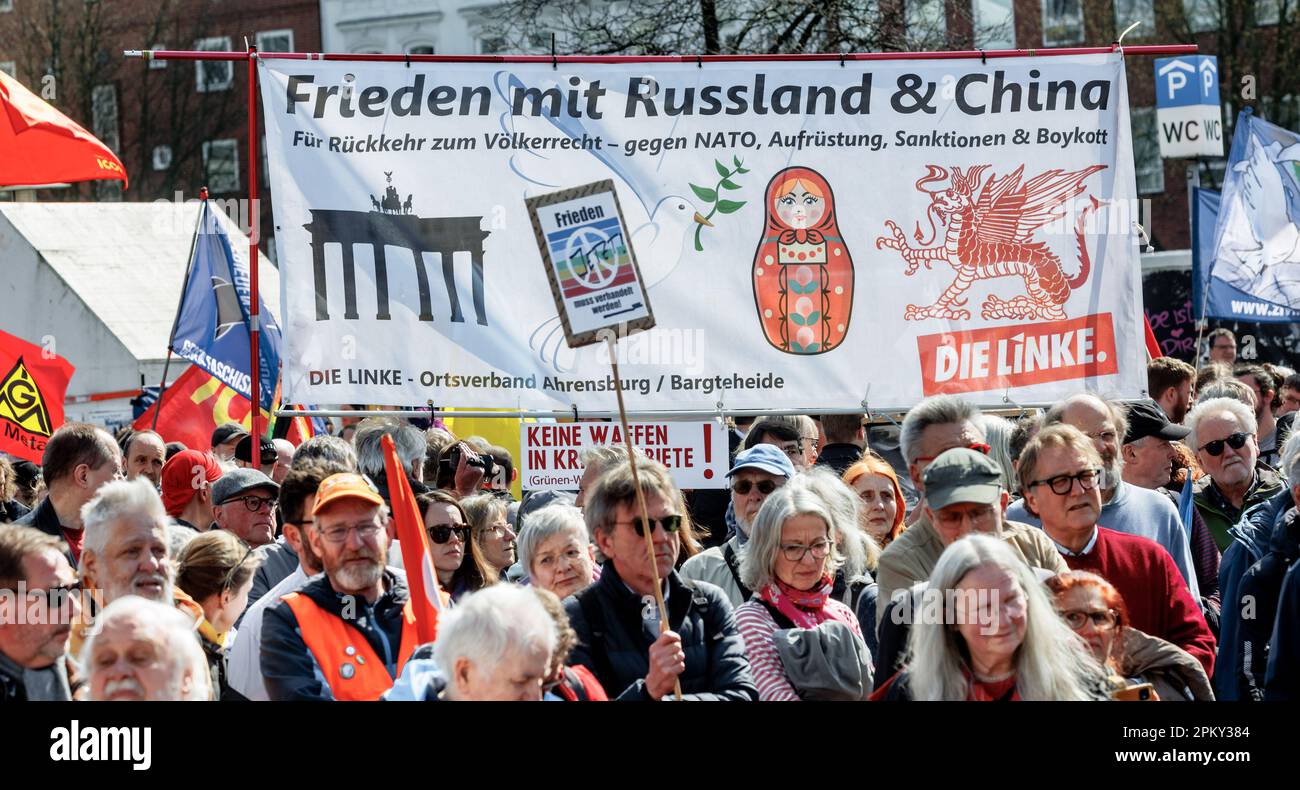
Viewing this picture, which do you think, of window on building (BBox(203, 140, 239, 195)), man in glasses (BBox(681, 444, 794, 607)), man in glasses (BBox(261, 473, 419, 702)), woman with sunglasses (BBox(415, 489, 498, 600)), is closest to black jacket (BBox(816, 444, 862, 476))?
man in glasses (BBox(681, 444, 794, 607))

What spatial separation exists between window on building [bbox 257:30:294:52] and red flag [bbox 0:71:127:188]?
41.6m

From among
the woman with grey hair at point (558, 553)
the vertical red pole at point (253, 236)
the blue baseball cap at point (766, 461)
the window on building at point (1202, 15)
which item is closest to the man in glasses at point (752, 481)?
the blue baseball cap at point (766, 461)

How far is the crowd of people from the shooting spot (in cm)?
422

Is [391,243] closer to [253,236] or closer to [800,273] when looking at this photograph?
→ [253,236]

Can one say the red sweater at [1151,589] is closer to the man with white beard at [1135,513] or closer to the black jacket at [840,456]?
the man with white beard at [1135,513]

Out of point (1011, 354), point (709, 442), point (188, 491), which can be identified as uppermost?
point (1011, 354)

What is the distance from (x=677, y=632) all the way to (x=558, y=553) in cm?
94

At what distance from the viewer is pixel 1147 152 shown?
37750mm

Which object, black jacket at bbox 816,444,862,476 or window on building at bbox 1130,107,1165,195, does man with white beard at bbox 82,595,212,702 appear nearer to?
black jacket at bbox 816,444,862,476

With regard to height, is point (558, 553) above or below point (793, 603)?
above

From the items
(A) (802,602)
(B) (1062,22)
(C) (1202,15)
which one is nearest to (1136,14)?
(C) (1202,15)

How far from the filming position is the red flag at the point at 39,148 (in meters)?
8.84
